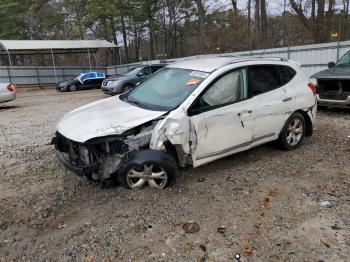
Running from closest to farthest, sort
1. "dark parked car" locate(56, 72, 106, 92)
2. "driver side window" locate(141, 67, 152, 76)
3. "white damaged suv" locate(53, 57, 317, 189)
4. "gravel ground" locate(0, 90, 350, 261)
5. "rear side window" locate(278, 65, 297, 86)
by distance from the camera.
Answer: "gravel ground" locate(0, 90, 350, 261)
"white damaged suv" locate(53, 57, 317, 189)
"rear side window" locate(278, 65, 297, 86)
"driver side window" locate(141, 67, 152, 76)
"dark parked car" locate(56, 72, 106, 92)

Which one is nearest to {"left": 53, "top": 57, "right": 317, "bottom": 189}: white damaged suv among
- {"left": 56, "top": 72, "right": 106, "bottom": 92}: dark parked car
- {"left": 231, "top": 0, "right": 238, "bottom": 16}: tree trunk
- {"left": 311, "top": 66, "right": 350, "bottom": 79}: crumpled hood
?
{"left": 311, "top": 66, "right": 350, "bottom": 79}: crumpled hood

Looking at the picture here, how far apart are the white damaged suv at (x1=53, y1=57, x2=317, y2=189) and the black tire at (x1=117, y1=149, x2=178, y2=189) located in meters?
0.01

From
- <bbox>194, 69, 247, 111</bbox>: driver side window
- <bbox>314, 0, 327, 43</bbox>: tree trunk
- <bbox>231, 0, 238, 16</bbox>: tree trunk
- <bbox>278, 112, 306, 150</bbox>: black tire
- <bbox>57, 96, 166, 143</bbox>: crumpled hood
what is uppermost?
<bbox>231, 0, 238, 16</bbox>: tree trunk

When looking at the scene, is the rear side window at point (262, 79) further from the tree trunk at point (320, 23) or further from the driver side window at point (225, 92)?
the tree trunk at point (320, 23)

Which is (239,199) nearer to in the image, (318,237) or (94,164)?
(318,237)

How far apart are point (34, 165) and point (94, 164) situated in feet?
6.47

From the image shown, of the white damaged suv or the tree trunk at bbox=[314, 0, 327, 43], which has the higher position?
the tree trunk at bbox=[314, 0, 327, 43]

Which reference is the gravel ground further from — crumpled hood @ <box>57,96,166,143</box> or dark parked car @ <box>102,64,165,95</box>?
dark parked car @ <box>102,64,165,95</box>

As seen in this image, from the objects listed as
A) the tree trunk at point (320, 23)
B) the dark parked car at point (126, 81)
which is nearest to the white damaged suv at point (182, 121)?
the dark parked car at point (126, 81)

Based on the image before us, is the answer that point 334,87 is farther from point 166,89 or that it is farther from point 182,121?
point 182,121

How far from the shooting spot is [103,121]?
4047 millimetres

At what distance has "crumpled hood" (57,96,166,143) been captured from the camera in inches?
150

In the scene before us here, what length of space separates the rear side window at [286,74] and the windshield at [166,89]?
1.58 meters

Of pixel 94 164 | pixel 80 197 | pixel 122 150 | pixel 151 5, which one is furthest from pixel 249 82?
pixel 151 5
